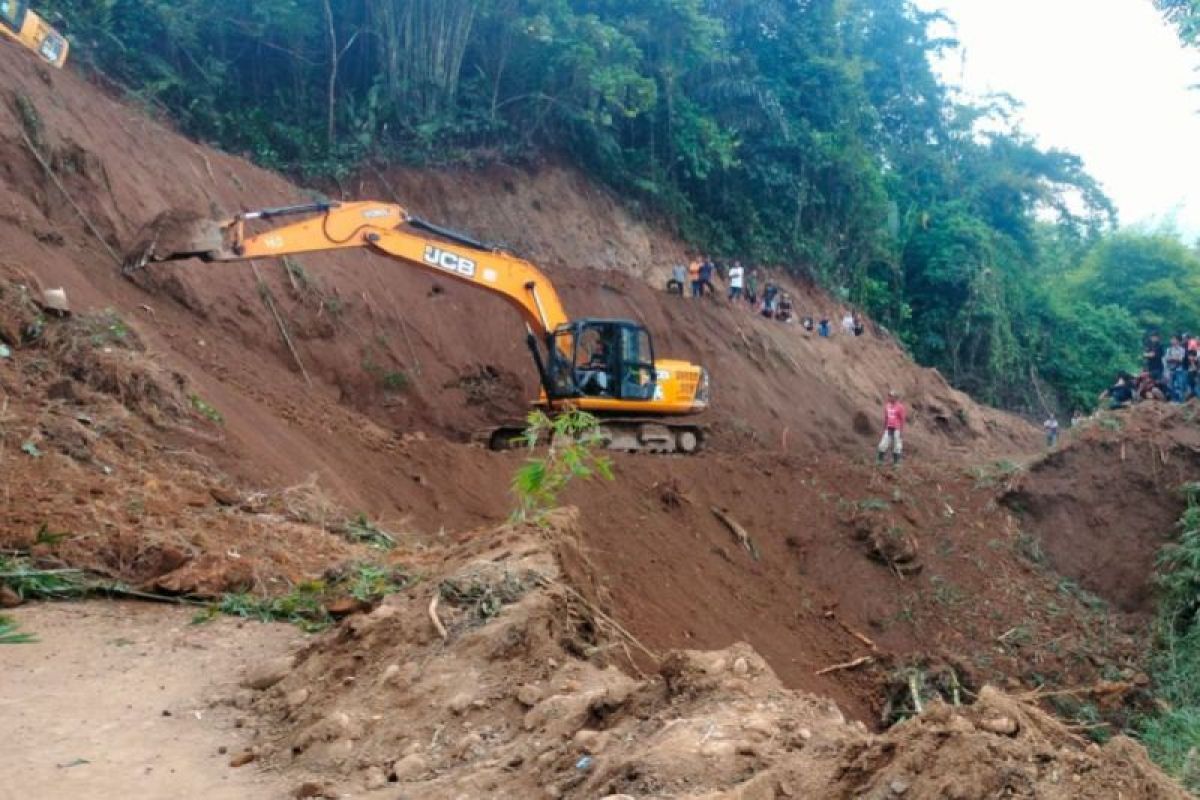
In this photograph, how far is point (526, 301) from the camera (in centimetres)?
1706

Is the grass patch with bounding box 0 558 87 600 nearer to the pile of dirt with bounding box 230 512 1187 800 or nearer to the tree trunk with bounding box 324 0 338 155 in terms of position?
the pile of dirt with bounding box 230 512 1187 800

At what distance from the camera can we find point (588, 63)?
23891mm

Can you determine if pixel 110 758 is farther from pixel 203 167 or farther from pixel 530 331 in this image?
pixel 203 167

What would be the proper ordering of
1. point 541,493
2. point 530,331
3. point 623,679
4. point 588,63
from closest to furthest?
point 623,679
point 541,493
point 530,331
point 588,63

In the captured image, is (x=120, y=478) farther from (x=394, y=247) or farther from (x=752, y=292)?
(x=752, y=292)

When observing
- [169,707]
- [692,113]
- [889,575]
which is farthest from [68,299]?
[692,113]

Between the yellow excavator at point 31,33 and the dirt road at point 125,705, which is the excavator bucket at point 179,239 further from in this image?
the dirt road at point 125,705

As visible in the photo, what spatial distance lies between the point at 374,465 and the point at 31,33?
10.2 meters

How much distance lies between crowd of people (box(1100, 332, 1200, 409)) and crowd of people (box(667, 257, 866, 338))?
9894 millimetres

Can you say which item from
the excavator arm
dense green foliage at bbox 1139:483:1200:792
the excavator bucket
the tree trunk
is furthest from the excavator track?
the tree trunk

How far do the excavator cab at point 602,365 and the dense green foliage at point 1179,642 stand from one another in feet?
26.9

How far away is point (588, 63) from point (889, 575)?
44.6ft

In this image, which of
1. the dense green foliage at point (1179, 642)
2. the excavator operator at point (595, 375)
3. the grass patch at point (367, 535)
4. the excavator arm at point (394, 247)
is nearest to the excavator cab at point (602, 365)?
the excavator operator at point (595, 375)

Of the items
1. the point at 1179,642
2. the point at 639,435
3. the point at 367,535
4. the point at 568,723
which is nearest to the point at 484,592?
the point at 568,723
